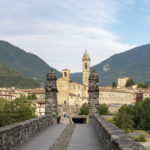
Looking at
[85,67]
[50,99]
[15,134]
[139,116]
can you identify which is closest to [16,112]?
[139,116]

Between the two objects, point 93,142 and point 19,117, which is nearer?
point 93,142

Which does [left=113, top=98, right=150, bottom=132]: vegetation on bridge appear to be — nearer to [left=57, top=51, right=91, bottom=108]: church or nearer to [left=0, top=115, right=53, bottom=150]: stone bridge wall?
[left=57, top=51, right=91, bottom=108]: church

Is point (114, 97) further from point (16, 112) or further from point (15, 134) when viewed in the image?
point (15, 134)

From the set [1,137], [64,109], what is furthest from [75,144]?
[64,109]

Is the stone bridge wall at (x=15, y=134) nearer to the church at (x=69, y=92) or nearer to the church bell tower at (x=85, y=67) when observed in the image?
the church at (x=69, y=92)

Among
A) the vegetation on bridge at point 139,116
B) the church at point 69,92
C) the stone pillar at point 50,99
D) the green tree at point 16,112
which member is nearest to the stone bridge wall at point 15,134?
the stone pillar at point 50,99

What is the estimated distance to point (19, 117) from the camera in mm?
63812

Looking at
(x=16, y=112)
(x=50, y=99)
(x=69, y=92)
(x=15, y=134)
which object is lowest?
(x=16, y=112)

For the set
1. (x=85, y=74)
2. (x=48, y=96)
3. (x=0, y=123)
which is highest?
(x=85, y=74)

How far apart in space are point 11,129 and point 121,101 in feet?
537

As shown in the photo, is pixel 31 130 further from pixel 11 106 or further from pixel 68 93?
pixel 68 93

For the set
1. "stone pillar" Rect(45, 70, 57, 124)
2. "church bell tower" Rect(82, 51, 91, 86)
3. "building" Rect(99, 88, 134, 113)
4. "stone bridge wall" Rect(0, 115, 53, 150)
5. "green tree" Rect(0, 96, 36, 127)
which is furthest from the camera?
"building" Rect(99, 88, 134, 113)

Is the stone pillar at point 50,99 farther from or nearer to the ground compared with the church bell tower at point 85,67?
nearer to the ground

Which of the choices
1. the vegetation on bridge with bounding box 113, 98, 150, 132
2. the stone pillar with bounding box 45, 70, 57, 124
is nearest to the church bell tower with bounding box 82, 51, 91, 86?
the vegetation on bridge with bounding box 113, 98, 150, 132
